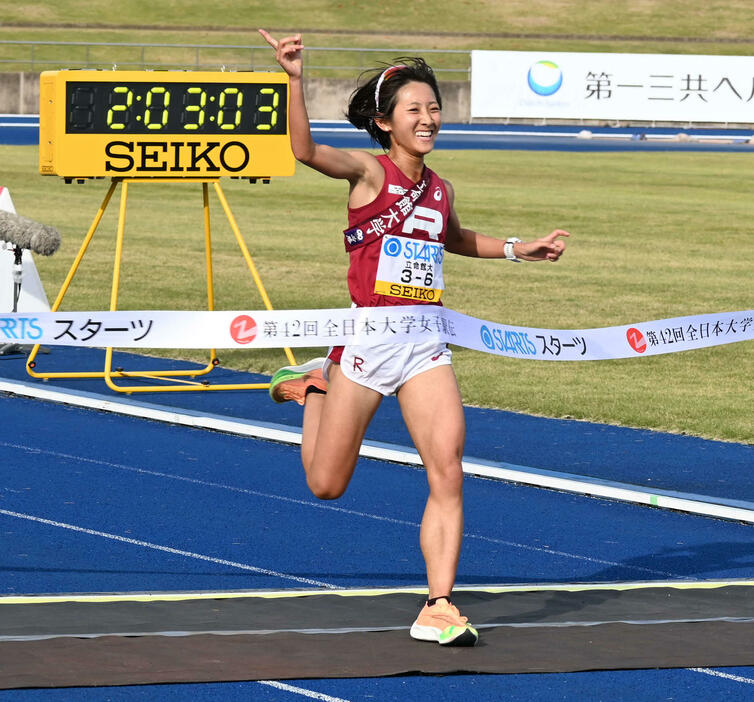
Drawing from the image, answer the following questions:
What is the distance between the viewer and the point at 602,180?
3384 centimetres

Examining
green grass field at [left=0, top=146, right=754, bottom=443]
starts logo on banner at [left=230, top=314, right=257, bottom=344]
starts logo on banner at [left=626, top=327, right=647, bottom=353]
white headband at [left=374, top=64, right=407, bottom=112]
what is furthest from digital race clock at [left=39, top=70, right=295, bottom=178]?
white headband at [left=374, top=64, right=407, bottom=112]

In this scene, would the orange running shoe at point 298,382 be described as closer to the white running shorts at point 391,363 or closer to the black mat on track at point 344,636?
the white running shorts at point 391,363

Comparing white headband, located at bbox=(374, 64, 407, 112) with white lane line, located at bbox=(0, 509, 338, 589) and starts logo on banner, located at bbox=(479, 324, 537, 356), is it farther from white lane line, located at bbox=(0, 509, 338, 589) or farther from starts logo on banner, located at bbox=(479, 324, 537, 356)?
white lane line, located at bbox=(0, 509, 338, 589)

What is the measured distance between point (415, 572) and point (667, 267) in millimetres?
14727

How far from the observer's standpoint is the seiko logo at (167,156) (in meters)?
12.1

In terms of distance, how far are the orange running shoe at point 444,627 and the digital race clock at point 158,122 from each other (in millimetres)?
6606

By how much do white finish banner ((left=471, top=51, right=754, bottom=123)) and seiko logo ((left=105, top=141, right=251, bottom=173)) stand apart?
33196 mm

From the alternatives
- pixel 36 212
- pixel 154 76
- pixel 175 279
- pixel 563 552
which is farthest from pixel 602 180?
pixel 563 552

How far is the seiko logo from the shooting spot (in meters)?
12.1

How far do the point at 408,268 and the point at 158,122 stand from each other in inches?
249

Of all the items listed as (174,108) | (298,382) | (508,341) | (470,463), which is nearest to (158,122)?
(174,108)

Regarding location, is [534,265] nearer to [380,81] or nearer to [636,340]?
[636,340]

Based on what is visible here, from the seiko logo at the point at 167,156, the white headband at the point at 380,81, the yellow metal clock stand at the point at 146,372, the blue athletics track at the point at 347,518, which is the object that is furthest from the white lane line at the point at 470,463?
the white headband at the point at 380,81

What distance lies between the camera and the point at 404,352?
19.8ft
